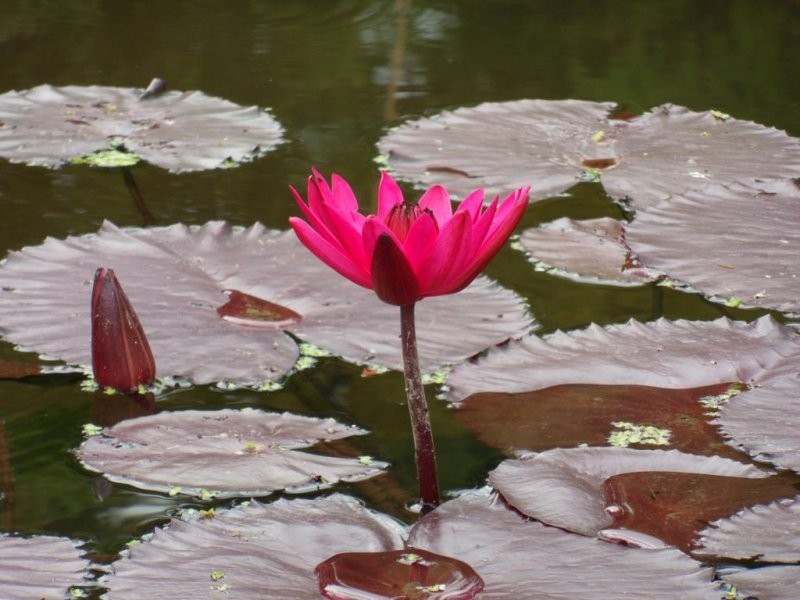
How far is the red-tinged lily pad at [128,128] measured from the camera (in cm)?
290

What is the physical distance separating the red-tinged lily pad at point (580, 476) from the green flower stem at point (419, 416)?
0.08 metres

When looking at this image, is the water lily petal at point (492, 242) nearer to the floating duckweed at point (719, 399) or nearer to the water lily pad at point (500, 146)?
the floating duckweed at point (719, 399)

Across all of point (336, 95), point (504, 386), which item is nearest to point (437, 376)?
point (504, 386)

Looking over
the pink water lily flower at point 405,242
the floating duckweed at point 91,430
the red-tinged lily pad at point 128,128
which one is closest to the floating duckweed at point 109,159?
the red-tinged lily pad at point 128,128

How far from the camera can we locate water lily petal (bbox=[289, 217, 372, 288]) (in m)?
1.37

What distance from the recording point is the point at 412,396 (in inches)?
57.0

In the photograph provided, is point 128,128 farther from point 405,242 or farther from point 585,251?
point 405,242

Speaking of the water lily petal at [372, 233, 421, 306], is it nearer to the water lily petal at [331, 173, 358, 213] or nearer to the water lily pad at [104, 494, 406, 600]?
the water lily petal at [331, 173, 358, 213]

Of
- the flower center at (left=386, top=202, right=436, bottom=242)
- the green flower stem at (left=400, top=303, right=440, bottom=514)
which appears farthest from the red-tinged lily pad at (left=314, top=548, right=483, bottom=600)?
the flower center at (left=386, top=202, right=436, bottom=242)

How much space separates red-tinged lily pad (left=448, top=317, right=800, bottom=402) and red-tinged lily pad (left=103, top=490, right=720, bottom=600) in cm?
42

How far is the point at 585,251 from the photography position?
2.49 m

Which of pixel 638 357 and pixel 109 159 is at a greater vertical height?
→ pixel 109 159

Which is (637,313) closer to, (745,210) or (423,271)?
(745,210)

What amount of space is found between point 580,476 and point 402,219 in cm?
48
